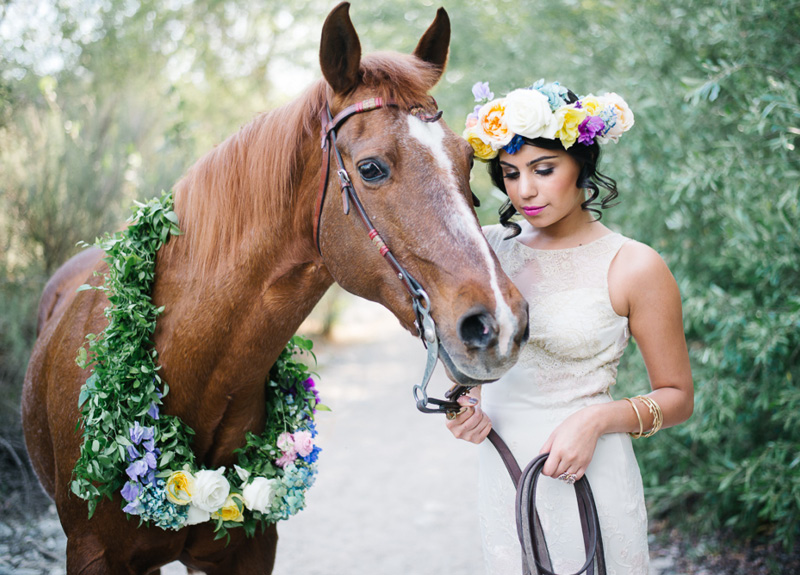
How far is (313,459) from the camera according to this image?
220cm

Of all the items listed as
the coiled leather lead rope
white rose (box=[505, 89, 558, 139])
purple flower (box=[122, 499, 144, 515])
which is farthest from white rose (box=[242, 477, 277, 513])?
white rose (box=[505, 89, 558, 139])

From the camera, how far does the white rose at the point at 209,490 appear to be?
1.91 metres

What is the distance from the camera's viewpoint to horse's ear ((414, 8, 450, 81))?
198cm

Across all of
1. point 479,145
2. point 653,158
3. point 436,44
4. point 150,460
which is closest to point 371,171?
point 479,145

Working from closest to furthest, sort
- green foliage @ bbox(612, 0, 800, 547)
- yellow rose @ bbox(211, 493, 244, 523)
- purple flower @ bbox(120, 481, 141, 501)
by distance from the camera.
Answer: purple flower @ bbox(120, 481, 141, 501)
yellow rose @ bbox(211, 493, 244, 523)
green foliage @ bbox(612, 0, 800, 547)

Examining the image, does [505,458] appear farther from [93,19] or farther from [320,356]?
[320,356]

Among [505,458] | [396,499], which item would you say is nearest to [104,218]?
[396,499]

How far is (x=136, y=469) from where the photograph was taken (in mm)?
1884

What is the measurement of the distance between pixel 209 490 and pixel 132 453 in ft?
0.87

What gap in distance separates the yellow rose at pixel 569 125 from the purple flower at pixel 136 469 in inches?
63.1

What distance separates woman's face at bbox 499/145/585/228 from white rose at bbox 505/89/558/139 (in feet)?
0.22

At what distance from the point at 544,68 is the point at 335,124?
4.10 m

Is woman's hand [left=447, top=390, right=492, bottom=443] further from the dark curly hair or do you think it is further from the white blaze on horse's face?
the dark curly hair

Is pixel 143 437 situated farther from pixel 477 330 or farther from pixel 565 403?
pixel 565 403
